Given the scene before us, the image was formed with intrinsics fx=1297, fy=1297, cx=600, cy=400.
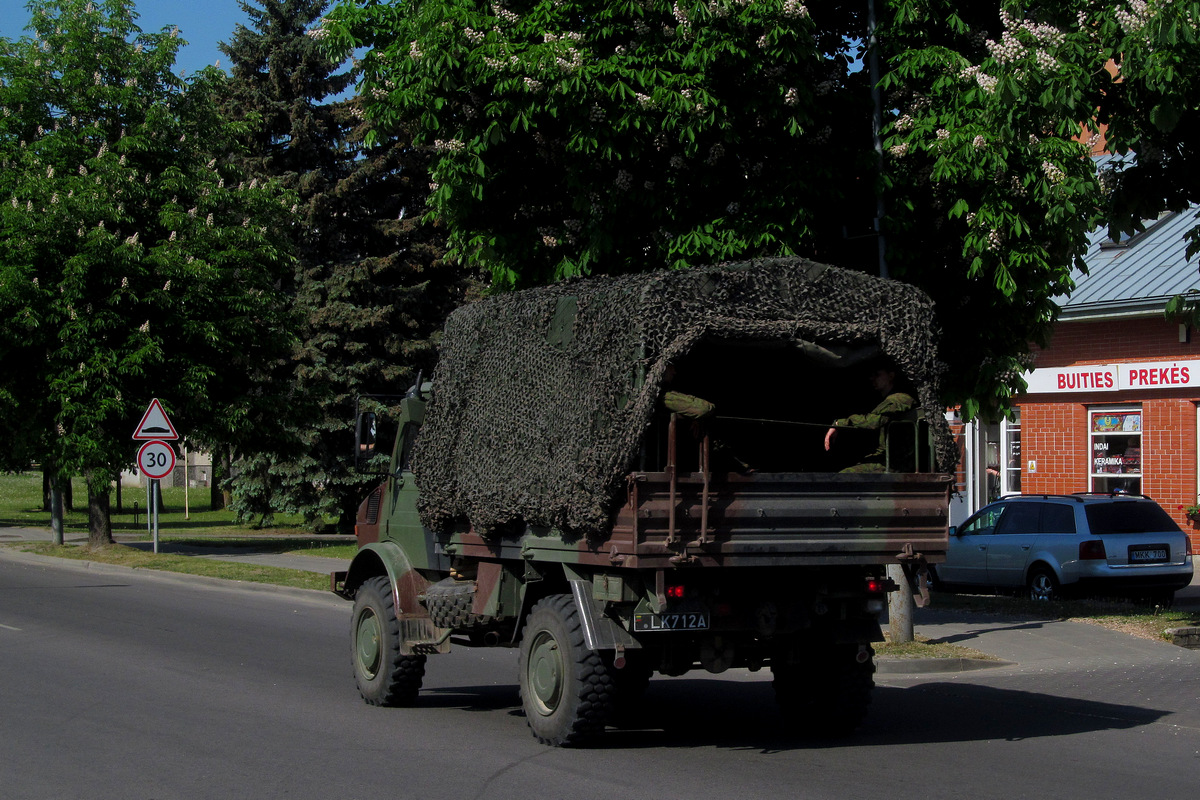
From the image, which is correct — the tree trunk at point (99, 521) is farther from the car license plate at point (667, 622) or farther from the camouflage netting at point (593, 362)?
the car license plate at point (667, 622)

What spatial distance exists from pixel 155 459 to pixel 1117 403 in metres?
18.1

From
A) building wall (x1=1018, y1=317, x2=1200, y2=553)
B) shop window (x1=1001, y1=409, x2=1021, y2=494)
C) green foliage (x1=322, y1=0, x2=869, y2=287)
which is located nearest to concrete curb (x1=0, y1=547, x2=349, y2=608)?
green foliage (x1=322, y1=0, x2=869, y2=287)

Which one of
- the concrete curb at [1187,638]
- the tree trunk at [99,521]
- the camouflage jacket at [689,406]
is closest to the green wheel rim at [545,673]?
the camouflage jacket at [689,406]

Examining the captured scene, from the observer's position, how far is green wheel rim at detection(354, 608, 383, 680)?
32.3 ft

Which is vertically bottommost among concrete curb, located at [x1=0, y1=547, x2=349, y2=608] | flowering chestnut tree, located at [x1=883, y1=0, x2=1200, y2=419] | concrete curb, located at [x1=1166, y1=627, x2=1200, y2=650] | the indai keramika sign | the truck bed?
concrete curb, located at [x1=0, y1=547, x2=349, y2=608]

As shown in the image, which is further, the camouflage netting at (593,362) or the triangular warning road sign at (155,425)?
the triangular warning road sign at (155,425)

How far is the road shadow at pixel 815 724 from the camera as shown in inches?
337

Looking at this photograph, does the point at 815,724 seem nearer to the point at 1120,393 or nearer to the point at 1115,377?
the point at 1115,377

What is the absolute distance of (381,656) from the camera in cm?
973

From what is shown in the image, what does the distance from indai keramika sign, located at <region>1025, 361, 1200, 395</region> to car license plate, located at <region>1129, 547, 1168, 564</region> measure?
5.95 m

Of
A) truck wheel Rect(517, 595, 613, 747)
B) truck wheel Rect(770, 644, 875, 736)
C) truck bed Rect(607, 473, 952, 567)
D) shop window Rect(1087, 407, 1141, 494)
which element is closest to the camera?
truck bed Rect(607, 473, 952, 567)

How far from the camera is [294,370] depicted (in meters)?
33.8

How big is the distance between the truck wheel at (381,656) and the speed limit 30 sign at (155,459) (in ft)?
47.1

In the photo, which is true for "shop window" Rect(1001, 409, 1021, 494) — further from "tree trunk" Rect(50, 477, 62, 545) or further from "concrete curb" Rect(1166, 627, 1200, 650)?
"tree trunk" Rect(50, 477, 62, 545)
